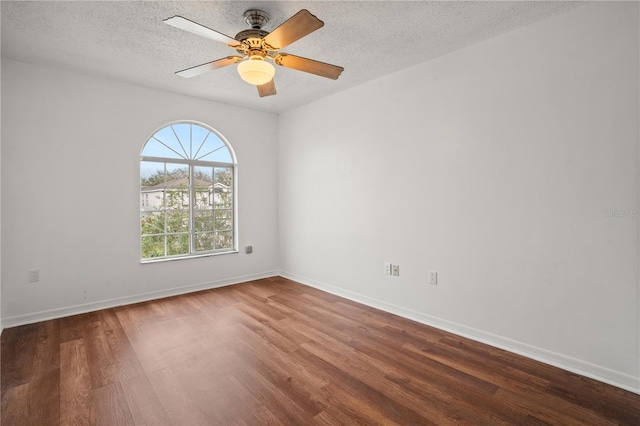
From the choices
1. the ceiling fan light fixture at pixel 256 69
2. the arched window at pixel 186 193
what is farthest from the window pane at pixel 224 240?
the ceiling fan light fixture at pixel 256 69

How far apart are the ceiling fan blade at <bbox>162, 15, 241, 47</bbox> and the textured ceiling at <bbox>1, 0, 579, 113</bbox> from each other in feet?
0.98

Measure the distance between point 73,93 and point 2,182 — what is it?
1125mm

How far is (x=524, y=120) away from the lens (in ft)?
8.07

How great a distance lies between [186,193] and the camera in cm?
427

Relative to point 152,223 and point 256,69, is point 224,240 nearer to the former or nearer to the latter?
point 152,223

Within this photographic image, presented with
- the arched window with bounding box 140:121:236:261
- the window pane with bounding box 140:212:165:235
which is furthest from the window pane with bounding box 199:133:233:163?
the window pane with bounding box 140:212:165:235

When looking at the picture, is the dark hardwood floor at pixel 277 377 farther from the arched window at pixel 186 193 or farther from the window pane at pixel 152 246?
the arched window at pixel 186 193

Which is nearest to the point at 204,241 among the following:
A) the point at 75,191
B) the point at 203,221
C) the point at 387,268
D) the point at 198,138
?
the point at 203,221

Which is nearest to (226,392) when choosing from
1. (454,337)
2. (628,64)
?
(454,337)

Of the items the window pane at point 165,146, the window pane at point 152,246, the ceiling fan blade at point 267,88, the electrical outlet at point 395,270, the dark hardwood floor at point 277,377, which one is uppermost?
the ceiling fan blade at point 267,88

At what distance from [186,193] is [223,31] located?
2.38 m

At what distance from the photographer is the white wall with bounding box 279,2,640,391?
2.08 meters

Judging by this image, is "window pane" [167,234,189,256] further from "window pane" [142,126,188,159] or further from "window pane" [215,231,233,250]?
"window pane" [142,126,188,159]

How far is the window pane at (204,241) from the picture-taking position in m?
4.37
